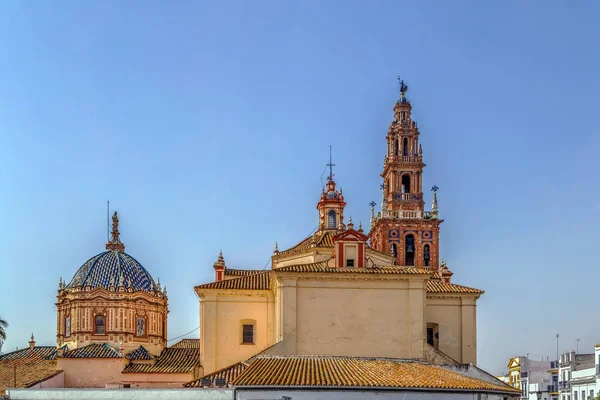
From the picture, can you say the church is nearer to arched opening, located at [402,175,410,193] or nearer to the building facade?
the building facade

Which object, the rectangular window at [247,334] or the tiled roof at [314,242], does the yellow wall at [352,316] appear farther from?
the tiled roof at [314,242]

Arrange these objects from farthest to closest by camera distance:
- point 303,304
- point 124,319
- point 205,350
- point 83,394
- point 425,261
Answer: point 425,261
point 124,319
point 205,350
point 303,304
point 83,394

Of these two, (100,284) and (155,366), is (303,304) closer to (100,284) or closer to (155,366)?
(155,366)

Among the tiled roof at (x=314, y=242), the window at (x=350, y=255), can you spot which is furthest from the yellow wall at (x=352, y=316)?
the tiled roof at (x=314, y=242)

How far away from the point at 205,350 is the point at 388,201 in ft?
138

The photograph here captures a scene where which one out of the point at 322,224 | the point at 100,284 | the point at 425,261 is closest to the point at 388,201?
the point at 425,261

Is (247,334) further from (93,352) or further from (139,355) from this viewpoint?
(93,352)

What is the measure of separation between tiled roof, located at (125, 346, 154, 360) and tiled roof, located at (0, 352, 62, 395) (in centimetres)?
422

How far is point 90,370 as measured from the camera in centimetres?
4388

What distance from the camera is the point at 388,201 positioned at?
78.1 metres

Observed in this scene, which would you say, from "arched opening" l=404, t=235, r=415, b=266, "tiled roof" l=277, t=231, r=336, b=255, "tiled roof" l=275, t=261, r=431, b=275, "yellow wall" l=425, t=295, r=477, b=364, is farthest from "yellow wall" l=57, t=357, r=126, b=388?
"arched opening" l=404, t=235, r=415, b=266

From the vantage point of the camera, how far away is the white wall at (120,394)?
100 ft

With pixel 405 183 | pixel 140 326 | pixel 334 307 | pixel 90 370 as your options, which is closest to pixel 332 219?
pixel 334 307

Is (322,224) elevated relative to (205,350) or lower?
elevated
